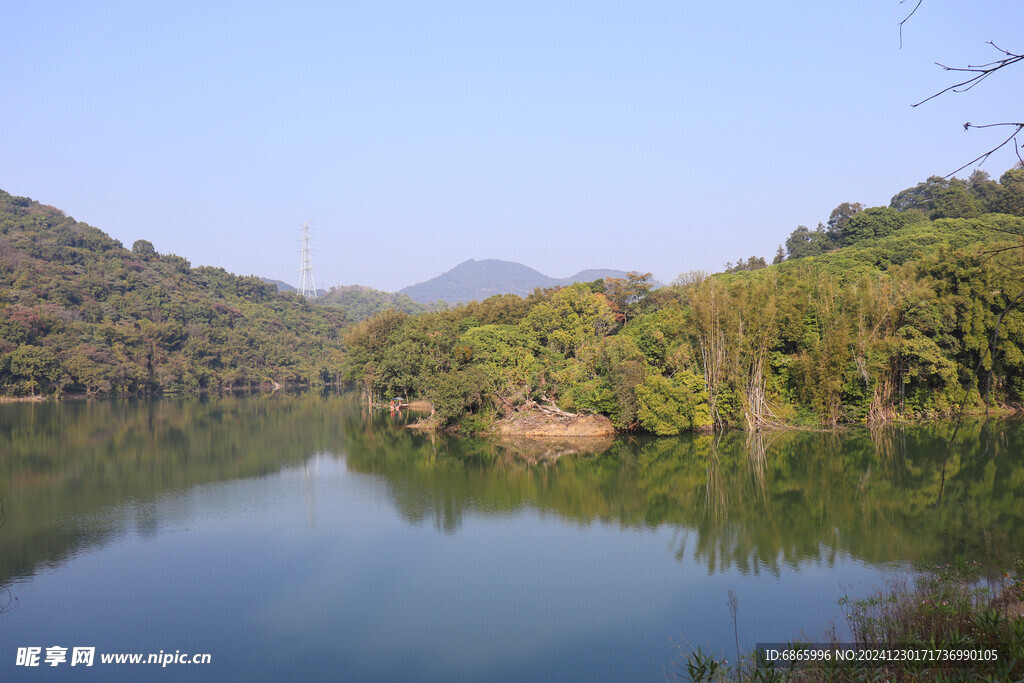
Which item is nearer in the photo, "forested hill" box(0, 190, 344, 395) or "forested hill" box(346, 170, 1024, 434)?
"forested hill" box(346, 170, 1024, 434)

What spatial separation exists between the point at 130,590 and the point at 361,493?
818cm

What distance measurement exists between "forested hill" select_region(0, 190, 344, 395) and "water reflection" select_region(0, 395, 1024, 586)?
1790 cm

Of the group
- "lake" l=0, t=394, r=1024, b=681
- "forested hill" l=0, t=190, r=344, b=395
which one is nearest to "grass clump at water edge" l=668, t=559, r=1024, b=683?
"lake" l=0, t=394, r=1024, b=681

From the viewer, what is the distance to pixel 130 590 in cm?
1189

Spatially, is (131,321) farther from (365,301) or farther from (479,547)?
(365,301)

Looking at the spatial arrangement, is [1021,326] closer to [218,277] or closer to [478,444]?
[478,444]

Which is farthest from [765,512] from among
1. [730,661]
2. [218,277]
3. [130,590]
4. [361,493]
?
[218,277]

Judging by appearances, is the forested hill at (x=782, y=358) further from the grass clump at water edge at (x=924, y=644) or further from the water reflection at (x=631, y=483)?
the grass clump at water edge at (x=924, y=644)

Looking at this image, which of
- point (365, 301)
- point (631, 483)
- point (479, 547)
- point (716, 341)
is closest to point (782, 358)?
point (716, 341)

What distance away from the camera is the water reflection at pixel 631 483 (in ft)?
44.1

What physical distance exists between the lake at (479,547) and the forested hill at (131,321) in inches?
1086

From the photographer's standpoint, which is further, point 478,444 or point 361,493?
point 478,444

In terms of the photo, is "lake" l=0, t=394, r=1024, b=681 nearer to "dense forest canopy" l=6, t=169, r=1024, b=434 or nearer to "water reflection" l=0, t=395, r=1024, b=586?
"water reflection" l=0, t=395, r=1024, b=586

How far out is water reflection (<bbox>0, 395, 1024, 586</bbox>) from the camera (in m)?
13.5
